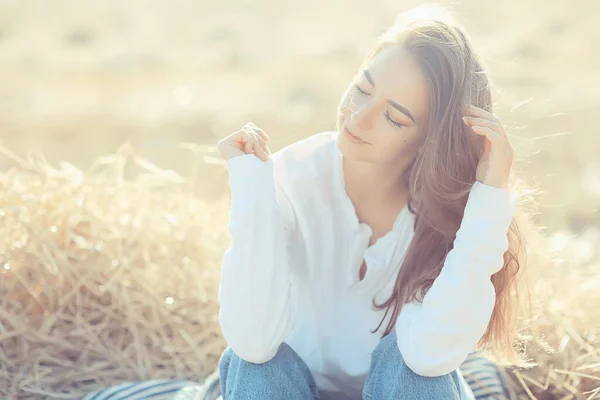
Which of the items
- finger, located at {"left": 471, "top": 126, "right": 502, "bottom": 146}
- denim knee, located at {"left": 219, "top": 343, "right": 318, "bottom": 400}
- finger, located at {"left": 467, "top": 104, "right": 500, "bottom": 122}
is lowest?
denim knee, located at {"left": 219, "top": 343, "right": 318, "bottom": 400}

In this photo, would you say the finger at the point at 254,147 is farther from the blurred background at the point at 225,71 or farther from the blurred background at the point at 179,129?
the blurred background at the point at 225,71

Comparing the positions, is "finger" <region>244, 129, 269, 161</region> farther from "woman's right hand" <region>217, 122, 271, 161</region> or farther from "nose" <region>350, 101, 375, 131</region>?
"nose" <region>350, 101, 375, 131</region>

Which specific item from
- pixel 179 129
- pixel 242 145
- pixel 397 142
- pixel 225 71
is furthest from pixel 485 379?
pixel 225 71

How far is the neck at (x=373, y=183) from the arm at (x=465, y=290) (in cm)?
20

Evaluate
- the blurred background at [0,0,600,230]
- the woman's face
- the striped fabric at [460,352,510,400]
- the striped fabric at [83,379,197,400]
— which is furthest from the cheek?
the blurred background at [0,0,600,230]

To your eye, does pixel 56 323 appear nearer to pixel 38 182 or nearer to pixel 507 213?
pixel 38 182

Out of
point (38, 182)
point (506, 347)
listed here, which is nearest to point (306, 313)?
point (506, 347)

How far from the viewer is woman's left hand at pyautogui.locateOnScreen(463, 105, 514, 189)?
1432 mm

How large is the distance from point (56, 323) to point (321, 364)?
0.80 meters

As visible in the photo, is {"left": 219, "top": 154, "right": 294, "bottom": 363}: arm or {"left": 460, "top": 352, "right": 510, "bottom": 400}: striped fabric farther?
{"left": 460, "top": 352, "right": 510, "bottom": 400}: striped fabric

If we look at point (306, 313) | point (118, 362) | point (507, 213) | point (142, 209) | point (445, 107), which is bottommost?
point (118, 362)

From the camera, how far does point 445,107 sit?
1.46m

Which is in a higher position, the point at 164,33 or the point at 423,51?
the point at 423,51

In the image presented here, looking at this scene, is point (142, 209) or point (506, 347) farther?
point (142, 209)
